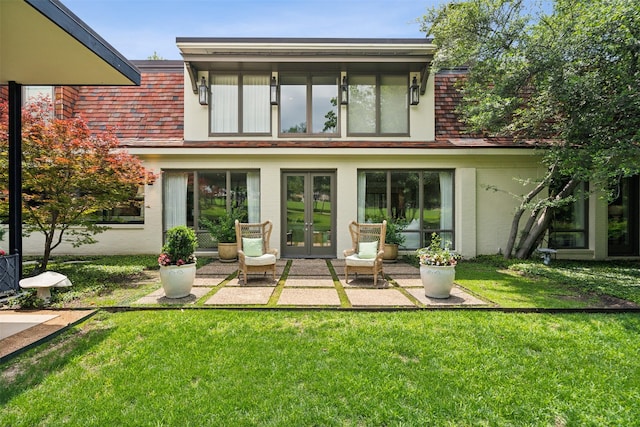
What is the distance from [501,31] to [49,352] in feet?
33.7

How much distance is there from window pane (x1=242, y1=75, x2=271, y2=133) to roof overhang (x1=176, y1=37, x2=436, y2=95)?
0.55 metres

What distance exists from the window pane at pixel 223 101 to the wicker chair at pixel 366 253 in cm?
542

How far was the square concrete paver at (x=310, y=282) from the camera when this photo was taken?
20.6ft

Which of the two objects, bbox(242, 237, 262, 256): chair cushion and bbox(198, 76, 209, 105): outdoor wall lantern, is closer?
bbox(242, 237, 262, 256): chair cushion

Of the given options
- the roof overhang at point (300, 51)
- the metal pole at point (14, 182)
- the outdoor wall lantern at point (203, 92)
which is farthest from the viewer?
the outdoor wall lantern at point (203, 92)

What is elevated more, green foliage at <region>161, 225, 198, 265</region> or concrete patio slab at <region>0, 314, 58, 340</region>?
green foliage at <region>161, 225, 198, 265</region>

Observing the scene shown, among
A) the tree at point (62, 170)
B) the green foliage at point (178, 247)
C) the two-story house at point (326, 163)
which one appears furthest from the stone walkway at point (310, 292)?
the tree at point (62, 170)

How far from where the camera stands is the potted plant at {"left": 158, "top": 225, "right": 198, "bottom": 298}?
5.25 metres

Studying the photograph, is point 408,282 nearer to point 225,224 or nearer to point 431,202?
point 431,202

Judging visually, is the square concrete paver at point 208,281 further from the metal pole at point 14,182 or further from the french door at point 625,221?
the french door at point 625,221

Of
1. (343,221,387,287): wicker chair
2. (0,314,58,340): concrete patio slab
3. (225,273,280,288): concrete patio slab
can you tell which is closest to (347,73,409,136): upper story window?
(343,221,387,287): wicker chair

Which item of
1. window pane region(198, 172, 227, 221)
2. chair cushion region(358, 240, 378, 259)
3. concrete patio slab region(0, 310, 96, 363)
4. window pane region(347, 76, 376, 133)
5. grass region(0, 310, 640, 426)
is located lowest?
grass region(0, 310, 640, 426)

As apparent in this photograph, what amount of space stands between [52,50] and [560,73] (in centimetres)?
909

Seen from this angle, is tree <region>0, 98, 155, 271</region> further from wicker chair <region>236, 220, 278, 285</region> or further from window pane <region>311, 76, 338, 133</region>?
window pane <region>311, 76, 338, 133</region>
